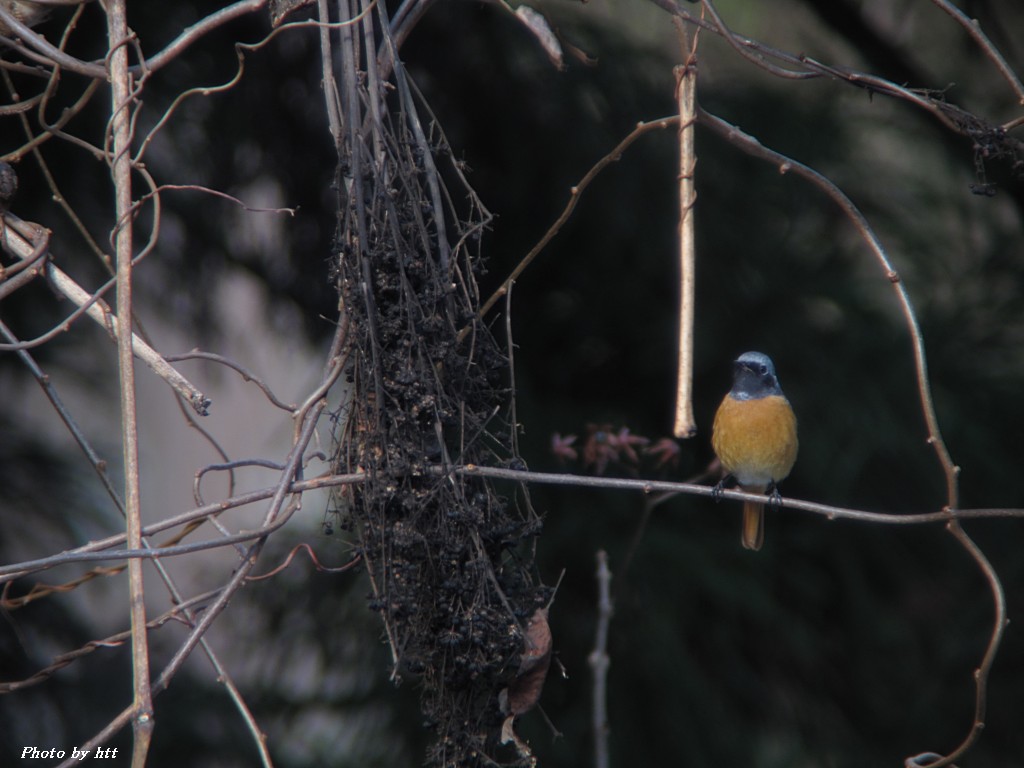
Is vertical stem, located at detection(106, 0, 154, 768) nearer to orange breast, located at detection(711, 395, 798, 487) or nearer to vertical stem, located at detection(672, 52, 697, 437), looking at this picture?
vertical stem, located at detection(672, 52, 697, 437)

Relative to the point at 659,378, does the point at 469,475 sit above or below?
below

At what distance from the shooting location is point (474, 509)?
154 centimetres

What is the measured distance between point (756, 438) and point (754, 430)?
32 mm

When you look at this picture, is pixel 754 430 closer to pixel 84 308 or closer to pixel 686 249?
pixel 686 249

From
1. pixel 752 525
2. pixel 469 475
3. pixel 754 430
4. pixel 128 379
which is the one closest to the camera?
pixel 128 379

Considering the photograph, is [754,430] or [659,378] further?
[659,378]

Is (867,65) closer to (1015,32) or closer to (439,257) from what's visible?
(1015,32)

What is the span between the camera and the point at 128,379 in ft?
4.72

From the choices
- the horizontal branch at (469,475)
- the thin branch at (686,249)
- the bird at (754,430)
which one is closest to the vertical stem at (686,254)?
the thin branch at (686,249)

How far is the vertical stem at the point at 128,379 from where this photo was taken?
138 centimetres

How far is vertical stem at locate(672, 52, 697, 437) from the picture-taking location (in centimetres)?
155

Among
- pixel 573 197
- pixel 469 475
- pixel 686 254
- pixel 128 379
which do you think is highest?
pixel 573 197

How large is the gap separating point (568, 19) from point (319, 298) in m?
1.43

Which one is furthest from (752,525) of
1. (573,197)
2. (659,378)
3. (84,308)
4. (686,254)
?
(84,308)
